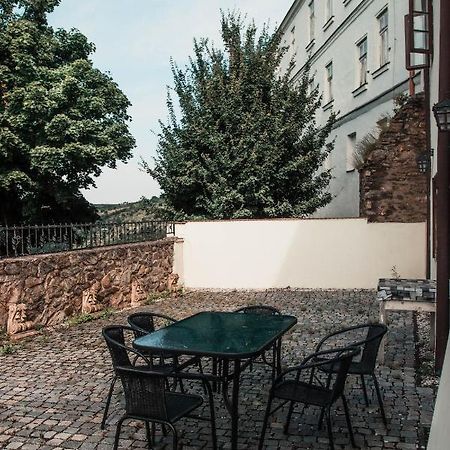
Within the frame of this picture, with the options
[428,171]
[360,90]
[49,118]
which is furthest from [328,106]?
[49,118]

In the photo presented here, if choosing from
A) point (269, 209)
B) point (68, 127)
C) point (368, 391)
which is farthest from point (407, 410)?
point (68, 127)

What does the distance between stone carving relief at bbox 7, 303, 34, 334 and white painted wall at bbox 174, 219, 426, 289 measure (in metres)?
4.98

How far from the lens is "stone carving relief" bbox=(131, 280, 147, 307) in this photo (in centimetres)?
1017

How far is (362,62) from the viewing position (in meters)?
16.2

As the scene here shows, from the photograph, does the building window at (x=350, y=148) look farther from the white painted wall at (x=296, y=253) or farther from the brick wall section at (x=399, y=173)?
the white painted wall at (x=296, y=253)

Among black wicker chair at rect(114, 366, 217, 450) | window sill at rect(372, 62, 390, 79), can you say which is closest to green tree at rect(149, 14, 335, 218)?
window sill at rect(372, 62, 390, 79)

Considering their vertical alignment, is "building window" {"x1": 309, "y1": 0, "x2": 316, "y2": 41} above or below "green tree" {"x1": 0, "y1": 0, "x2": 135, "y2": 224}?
above

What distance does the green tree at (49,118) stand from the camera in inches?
608

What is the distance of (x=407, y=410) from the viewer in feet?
14.5

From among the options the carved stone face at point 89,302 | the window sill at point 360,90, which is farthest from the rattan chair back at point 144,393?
the window sill at point 360,90

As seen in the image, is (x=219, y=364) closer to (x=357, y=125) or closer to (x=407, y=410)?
(x=407, y=410)

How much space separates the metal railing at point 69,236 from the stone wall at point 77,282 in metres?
0.17

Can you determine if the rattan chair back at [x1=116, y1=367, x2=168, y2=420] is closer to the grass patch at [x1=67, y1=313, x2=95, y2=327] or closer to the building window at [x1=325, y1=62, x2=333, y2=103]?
the grass patch at [x1=67, y1=313, x2=95, y2=327]

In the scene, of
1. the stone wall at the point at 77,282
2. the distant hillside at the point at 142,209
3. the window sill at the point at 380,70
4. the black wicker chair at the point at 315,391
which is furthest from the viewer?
the distant hillside at the point at 142,209
